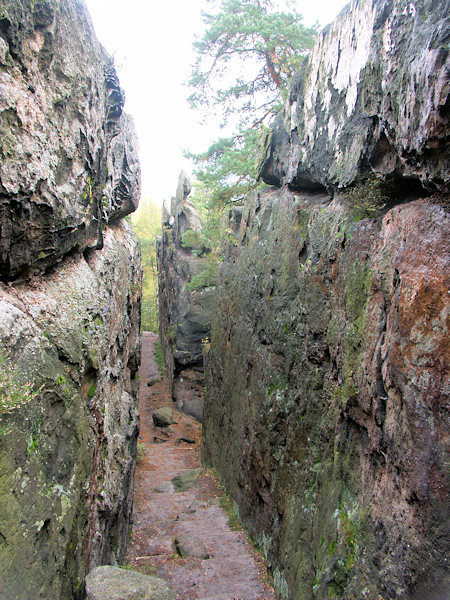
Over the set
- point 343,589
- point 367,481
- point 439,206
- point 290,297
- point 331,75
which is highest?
point 331,75

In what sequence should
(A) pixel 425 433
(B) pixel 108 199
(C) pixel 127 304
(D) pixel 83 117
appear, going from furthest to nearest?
(C) pixel 127 304 < (B) pixel 108 199 < (D) pixel 83 117 < (A) pixel 425 433

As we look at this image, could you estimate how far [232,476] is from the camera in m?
11.1

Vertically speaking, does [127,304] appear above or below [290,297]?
below

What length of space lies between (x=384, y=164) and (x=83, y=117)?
3.96 meters

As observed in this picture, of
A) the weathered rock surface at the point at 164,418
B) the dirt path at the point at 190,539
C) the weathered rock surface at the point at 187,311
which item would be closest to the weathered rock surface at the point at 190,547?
the dirt path at the point at 190,539

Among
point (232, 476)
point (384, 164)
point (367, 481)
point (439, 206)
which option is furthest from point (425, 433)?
point (232, 476)

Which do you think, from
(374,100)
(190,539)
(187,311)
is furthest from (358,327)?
(187,311)

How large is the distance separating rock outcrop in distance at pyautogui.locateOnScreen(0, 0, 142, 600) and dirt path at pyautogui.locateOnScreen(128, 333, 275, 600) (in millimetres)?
1428

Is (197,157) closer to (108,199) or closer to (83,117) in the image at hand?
(108,199)

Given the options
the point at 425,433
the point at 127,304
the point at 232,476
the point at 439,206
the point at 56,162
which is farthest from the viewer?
the point at 232,476

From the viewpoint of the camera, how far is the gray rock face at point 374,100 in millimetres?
3721

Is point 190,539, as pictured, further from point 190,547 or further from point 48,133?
point 48,133

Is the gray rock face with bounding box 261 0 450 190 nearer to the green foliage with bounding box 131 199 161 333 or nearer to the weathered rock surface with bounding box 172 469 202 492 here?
the weathered rock surface with bounding box 172 469 202 492

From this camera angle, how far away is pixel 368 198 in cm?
553
